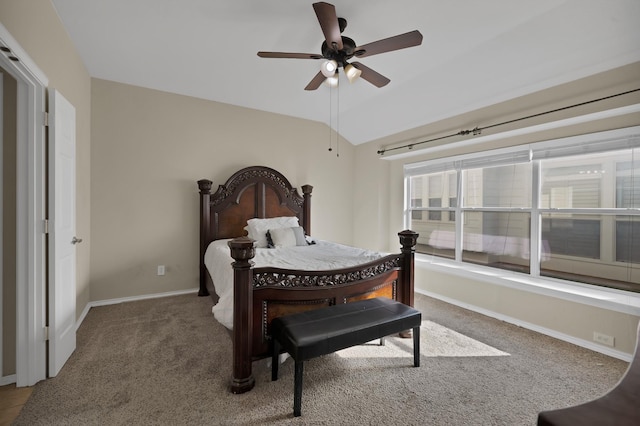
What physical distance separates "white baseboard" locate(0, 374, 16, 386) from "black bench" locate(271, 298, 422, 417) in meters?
1.75

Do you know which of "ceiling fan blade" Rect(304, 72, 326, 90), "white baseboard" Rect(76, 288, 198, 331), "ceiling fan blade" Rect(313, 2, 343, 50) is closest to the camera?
"ceiling fan blade" Rect(313, 2, 343, 50)

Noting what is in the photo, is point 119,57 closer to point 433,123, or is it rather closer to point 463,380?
point 433,123

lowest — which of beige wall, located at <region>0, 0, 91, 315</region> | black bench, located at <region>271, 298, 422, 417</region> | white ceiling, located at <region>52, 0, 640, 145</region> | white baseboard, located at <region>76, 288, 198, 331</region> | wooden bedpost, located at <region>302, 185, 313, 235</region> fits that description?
white baseboard, located at <region>76, 288, 198, 331</region>

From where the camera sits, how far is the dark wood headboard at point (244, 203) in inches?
151

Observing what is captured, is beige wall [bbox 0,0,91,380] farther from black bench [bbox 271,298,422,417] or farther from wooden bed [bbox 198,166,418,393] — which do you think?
black bench [bbox 271,298,422,417]

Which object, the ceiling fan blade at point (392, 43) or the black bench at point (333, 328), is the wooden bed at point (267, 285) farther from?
the ceiling fan blade at point (392, 43)

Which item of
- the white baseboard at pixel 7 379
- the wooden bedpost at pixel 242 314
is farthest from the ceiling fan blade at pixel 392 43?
the white baseboard at pixel 7 379

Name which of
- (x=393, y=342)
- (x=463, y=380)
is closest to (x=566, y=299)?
(x=463, y=380)

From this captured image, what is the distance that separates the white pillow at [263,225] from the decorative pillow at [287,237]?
128 mm

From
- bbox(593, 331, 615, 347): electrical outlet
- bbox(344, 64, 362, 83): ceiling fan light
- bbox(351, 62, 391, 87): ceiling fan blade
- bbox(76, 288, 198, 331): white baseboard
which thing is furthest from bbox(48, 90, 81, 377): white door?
bbox(593, 331, 615, 347): electrical outlet

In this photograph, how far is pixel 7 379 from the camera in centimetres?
193

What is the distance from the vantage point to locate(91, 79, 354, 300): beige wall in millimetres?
3441

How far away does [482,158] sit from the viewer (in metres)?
3.55

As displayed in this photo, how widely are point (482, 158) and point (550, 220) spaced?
1.01 m
